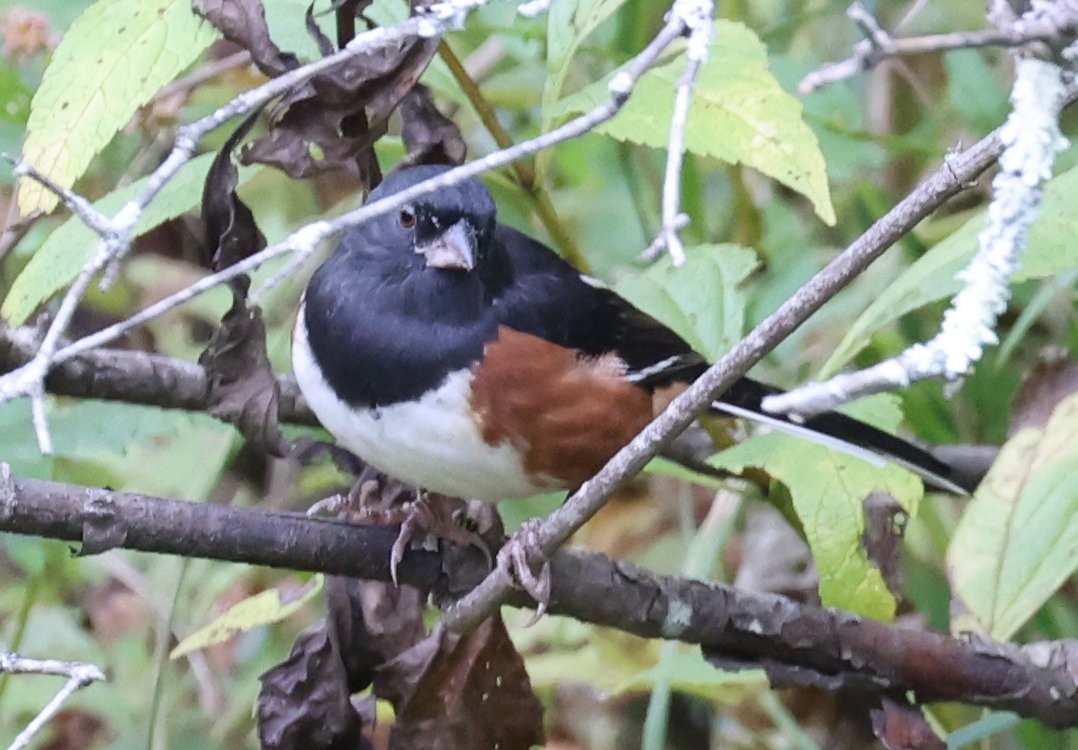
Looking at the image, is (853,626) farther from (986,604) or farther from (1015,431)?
(1015,431)

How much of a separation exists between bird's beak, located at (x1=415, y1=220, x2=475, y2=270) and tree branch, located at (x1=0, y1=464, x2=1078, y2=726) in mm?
342

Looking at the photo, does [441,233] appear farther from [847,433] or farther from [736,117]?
[847,433]

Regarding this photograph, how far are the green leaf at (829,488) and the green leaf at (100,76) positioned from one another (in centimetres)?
69

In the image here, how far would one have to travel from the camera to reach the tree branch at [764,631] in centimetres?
157

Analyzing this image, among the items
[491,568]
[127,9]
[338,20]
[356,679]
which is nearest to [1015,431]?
[491,568]

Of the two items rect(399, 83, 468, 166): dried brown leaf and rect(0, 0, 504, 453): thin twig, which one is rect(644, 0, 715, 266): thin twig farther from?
rect(399, 83, 468, 166): dried brown leaf

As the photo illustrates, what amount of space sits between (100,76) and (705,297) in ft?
Result: 2.80

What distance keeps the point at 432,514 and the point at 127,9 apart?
67cm

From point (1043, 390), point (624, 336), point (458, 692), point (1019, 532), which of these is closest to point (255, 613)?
point (458, 692)

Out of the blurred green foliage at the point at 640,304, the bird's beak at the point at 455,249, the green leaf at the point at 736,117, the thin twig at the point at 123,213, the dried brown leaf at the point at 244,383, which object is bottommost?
the blurred green foliage at the point at 640,304

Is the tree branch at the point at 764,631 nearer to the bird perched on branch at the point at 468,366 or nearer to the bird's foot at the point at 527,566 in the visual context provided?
the bird's foot at the point at 527,566

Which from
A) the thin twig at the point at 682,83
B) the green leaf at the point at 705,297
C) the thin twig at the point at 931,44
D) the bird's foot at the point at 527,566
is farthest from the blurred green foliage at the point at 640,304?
the thin twig at the point at 931,44

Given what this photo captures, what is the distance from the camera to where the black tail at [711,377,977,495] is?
1.82m

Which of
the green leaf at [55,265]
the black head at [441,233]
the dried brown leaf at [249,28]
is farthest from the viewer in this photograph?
the black head at [441,233]
